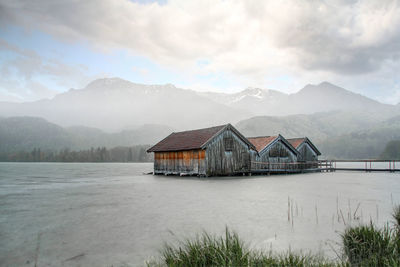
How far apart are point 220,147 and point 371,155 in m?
172

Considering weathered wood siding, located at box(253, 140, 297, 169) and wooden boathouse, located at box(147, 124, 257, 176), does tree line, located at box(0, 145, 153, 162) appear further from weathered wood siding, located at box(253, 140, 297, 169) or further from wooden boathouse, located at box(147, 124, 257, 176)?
weathered wood siding, located at box(253, 140, 297, 169)

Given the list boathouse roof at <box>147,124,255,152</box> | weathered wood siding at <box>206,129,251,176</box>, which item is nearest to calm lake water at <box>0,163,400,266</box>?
weathered wood siding at <box>206,129,251,176</box>

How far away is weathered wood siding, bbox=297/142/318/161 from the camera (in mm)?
49625

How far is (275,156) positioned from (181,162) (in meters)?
16.0

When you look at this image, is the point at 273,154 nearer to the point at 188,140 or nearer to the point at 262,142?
the point at 262,142

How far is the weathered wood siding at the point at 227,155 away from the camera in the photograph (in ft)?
116

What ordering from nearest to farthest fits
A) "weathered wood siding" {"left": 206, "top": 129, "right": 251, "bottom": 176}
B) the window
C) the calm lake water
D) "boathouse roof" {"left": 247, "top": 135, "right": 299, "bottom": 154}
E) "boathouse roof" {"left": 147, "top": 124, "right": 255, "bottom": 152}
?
the calm lake water → "weathered wood siding" {"left": 206, "top": 129, "right": 251, "bottom": 176} → "boathouse roof" {"left": 147, "top": 124, "right": 255, "bottom": 152} → the window → "boathouse roof" {"left": 247, "top": 135, "right": 299, "bottom": 154}

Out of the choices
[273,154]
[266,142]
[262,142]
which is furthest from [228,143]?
[273,154]

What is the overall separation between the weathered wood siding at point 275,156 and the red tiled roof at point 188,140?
905cm

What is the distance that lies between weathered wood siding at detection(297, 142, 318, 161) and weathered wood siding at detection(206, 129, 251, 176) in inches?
570

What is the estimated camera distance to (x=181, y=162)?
38.2 meters

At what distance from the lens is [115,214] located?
1423 centimetres

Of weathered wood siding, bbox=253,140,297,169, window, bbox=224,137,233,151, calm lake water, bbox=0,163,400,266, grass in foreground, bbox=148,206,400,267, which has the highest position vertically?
window, bbox=224,137,233,151

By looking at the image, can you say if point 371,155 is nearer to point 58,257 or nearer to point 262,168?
point 262,168
